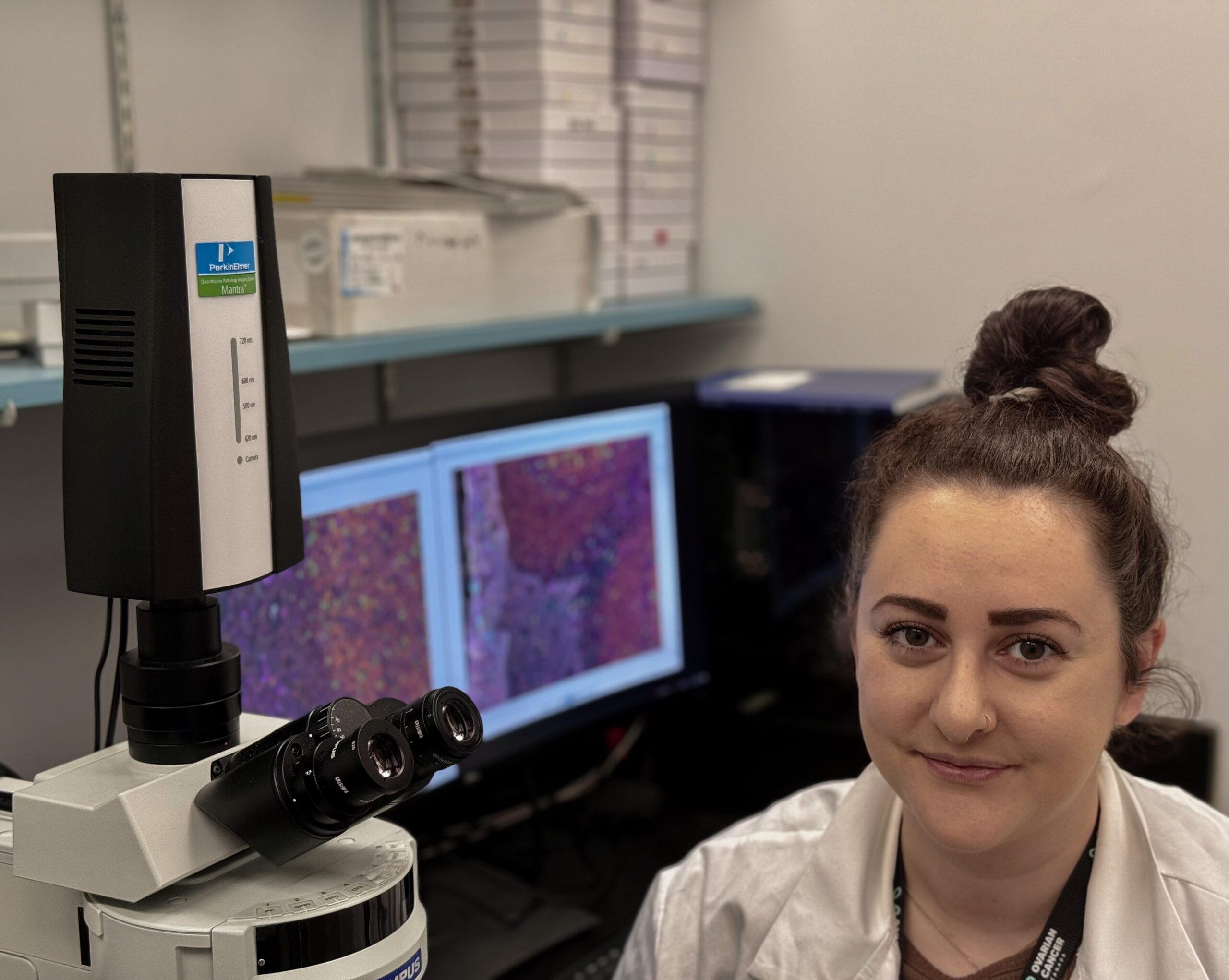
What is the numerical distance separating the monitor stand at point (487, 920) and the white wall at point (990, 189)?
32.1 inches

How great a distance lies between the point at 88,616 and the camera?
1.42m

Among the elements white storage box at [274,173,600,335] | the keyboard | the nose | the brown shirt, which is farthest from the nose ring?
white storage box at [274,173,600,335]

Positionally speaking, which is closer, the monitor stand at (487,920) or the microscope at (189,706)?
the microscope at (189,706)

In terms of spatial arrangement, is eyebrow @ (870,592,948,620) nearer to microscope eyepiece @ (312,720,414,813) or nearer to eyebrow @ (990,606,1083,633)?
eyebrow @ (990,606,1083,633)

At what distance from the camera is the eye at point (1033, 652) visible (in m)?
1.00

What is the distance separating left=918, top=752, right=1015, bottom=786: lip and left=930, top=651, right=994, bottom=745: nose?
20mm

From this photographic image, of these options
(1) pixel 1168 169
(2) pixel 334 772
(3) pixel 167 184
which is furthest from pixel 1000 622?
(1) pixel 1168 169

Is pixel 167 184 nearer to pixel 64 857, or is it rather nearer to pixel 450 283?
pixel 64 857

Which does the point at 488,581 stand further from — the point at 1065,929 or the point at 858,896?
the point at 1065,929

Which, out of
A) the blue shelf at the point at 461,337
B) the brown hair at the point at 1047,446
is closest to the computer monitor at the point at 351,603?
the blue shelf at the point at 461,337

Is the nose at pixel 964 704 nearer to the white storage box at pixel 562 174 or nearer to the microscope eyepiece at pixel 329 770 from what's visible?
the microscope eyepiece at pixel 329 770

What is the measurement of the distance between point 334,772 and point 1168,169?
4.62 ft

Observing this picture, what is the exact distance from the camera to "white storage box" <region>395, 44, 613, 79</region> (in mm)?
1716

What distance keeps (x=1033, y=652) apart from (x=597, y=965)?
656 mm
